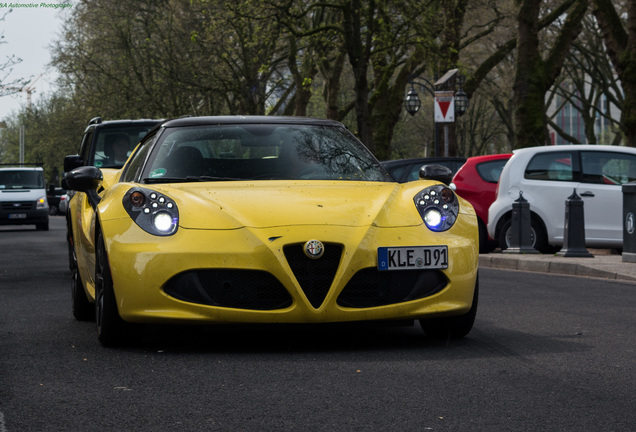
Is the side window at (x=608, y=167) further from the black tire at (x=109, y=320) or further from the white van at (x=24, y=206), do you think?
the white van at (x=24, y=206)

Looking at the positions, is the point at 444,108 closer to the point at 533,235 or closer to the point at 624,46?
the point at 624,46

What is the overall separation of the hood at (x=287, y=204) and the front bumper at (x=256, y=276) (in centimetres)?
7

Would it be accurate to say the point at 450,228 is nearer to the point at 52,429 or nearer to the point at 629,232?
the point at 52,429

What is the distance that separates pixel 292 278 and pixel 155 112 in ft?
116

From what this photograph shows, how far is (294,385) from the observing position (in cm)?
516

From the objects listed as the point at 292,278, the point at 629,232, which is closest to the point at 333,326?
the point at 292,278

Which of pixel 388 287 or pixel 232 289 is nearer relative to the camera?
pixel 232 289

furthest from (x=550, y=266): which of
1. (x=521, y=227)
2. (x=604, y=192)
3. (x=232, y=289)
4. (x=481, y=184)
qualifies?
(x=232, y=289)

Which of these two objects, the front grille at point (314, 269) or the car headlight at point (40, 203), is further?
the car headlight at point (40, 203)

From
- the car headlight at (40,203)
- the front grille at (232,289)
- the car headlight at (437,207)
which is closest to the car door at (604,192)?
the car headlight at (437,207)

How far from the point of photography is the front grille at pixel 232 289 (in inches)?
238

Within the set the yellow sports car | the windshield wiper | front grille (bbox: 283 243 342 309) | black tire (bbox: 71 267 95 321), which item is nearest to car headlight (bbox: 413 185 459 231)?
the yellow sports car

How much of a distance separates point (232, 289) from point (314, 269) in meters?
0.45

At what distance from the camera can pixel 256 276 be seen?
6039mm
